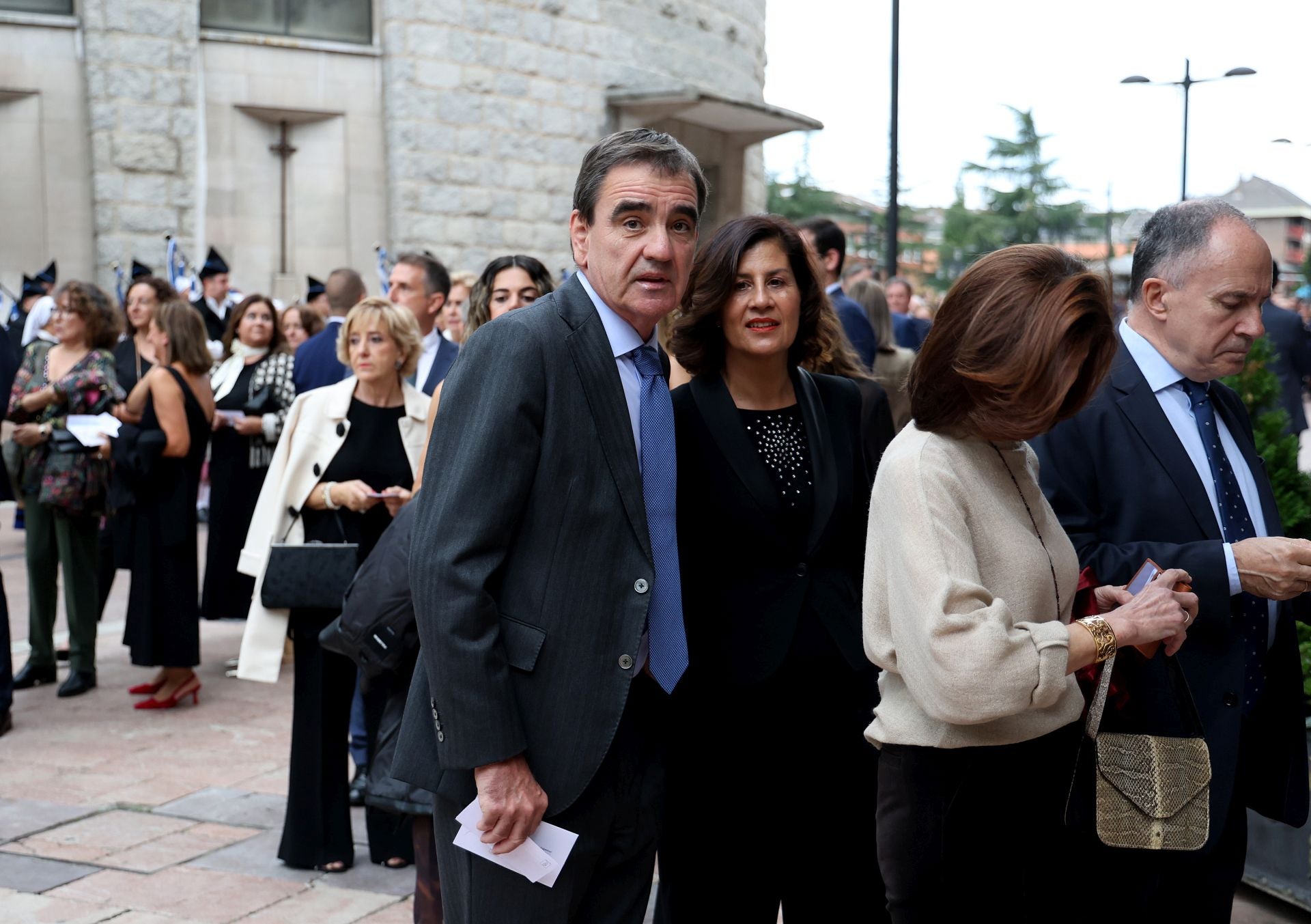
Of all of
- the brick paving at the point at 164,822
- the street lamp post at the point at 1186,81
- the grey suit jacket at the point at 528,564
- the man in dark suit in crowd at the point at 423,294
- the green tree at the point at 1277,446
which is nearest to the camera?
the grey suit jacket at the point at 528,564

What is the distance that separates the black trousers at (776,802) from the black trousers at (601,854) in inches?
21.5

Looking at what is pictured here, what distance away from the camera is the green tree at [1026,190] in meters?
71.3

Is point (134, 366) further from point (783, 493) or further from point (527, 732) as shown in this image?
point (527, 732)

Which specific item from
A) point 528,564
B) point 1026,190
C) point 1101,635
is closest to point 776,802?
point 1101,635

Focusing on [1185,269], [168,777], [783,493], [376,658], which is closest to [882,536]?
[783,493]

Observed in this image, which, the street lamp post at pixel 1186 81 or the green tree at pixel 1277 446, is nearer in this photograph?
the green tree at pixel 1277 446

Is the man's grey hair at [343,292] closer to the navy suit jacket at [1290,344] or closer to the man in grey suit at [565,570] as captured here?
the man in grey suit at [565,570]

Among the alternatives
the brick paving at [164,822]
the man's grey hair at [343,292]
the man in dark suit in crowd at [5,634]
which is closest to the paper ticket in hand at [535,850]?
the brick paving at [164,822]

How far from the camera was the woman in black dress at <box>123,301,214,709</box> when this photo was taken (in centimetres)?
742

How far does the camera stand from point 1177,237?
3346 mm

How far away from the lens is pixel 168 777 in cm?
617

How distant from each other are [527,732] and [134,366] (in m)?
8.02

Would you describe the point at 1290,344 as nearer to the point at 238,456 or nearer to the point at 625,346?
the point at 238,456

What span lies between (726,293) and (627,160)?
3.27 feet
